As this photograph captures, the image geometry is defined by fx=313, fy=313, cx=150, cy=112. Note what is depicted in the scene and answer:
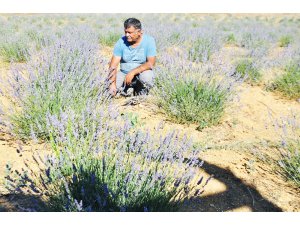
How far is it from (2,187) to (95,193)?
0.84 metres

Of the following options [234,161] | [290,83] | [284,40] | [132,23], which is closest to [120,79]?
[132,23]

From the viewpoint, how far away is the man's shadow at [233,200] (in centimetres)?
225

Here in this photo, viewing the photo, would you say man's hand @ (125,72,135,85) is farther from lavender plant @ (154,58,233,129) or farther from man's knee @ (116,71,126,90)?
lavender plant @ (154,58,233,129)

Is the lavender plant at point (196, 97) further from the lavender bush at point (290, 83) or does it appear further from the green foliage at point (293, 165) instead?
the lavender bush at point (290, 83)

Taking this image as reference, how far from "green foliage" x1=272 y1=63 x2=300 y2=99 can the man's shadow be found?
2949 mm

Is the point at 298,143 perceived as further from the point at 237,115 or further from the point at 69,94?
the point at 69,94

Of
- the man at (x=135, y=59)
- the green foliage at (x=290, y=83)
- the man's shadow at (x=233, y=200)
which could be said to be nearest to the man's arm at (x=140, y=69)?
the man at (x=135, y=59)

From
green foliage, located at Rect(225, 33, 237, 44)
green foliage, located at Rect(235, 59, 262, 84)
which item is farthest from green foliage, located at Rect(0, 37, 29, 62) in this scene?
green foliage, located at Rect(225, 33, 237, 44)

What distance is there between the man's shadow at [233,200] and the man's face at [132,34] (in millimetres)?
2099

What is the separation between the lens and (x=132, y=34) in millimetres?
3873

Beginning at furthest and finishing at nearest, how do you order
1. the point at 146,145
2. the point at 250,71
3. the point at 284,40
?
the point at 284,40 < the point at 250,71 < the point at 146,145

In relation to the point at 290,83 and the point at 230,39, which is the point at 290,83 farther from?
the point at 230,39

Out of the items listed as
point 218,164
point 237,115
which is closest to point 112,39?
point 237,115

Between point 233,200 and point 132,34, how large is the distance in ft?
7.79
